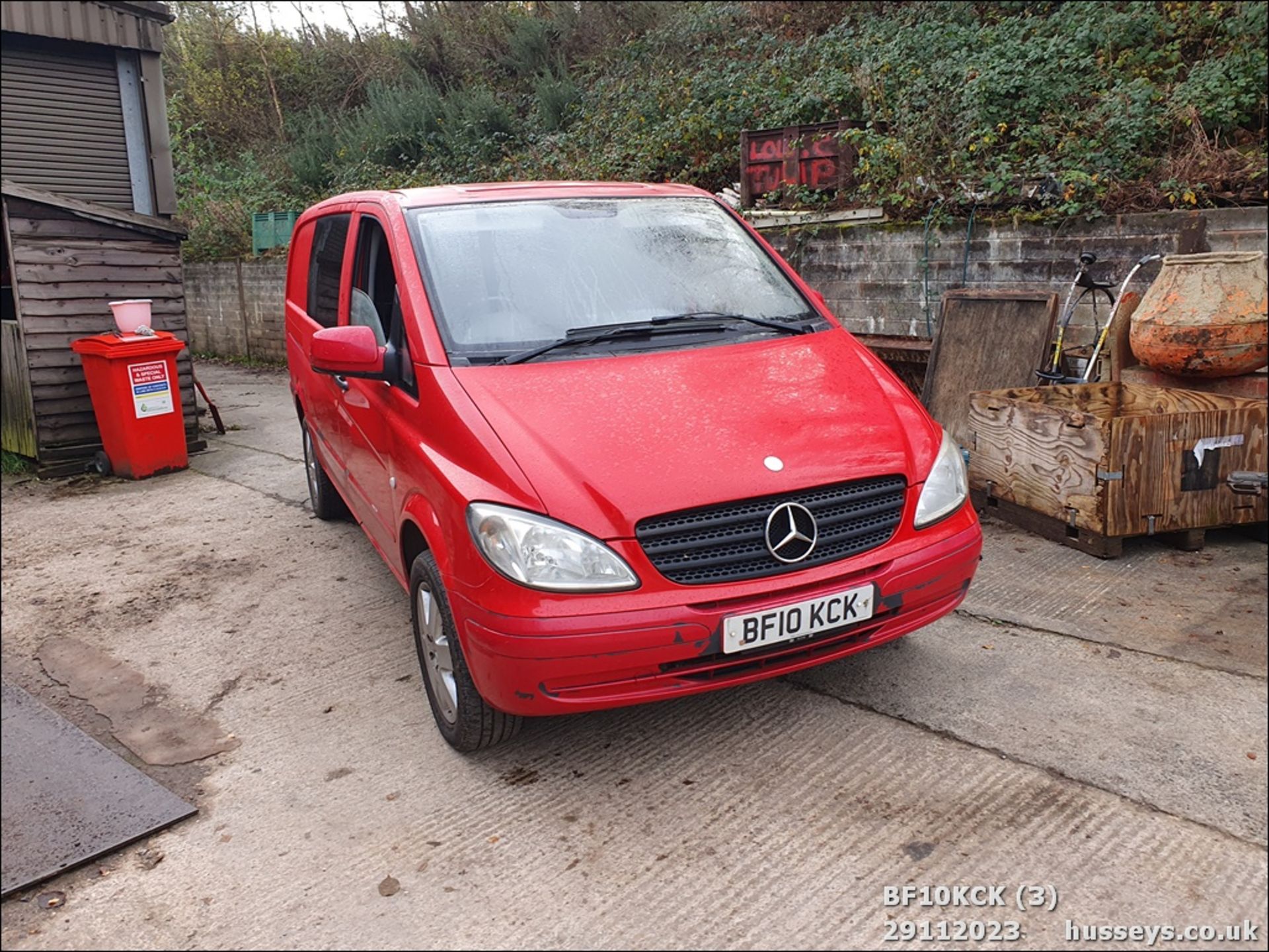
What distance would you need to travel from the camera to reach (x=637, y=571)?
273 centimetres

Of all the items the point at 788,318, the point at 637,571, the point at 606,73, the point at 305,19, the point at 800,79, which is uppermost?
the point at 305,19

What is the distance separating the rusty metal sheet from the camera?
2.76 meters

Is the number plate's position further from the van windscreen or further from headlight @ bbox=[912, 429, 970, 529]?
the van windscreen

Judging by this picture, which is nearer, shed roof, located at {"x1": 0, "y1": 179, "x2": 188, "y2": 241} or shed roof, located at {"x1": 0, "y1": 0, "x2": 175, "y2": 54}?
shed roof, located at {"x1": 0, "y1": 179, "x2": 188, "y2": 241}

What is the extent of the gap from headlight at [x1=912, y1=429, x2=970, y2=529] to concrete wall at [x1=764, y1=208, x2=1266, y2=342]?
10.0 ft

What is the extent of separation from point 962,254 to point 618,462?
4.53m

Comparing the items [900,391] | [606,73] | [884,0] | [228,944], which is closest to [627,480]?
[900,391]

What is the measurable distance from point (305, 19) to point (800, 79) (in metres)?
13.3

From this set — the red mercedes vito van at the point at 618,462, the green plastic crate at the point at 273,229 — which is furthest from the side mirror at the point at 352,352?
the green plastic crate at the point at 273,229

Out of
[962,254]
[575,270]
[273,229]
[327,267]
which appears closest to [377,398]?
[575,270]

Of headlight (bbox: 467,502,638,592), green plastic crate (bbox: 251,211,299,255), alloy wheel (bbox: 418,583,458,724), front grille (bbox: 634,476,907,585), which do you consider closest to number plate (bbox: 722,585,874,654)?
front grille (bbox: 634,476,907,585)

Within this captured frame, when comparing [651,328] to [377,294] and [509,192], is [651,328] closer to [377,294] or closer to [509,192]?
[509,192]

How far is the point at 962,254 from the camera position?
21.4 feet

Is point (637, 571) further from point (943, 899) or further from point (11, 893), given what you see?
point (11, 893)
